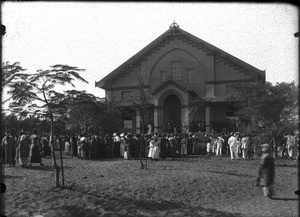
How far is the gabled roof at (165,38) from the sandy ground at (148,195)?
56.7 feet

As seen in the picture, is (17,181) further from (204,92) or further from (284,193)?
(204,92)

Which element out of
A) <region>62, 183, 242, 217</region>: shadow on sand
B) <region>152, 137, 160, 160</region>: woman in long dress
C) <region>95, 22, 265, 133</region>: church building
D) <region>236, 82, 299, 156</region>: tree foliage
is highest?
<region>95, 22, 265, 133</region>: church building

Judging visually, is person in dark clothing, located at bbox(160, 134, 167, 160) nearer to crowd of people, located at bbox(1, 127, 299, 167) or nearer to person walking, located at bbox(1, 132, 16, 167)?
crowd of people, located at bbox(1, 127, 299, 167)

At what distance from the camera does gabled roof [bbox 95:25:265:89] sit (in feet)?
97.1

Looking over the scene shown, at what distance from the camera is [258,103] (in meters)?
14.8

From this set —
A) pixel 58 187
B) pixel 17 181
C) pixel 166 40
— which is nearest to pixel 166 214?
pixel 58 187

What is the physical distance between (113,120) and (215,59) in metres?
11.8

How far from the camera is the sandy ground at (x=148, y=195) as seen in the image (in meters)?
8.90

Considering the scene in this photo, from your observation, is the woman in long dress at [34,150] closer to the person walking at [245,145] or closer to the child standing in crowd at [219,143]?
the person walking at [245,145]

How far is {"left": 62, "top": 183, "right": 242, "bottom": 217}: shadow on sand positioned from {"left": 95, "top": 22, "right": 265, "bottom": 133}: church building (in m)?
17.3

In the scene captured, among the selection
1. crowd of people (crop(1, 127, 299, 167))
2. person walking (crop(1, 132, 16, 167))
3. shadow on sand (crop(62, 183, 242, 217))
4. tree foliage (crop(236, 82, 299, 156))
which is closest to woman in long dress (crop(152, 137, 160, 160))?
crowd of people (crop(1, 127, 299, 167))

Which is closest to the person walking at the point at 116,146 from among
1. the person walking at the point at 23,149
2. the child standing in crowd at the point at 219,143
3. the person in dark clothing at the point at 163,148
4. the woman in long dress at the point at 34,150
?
the person in dark clothing at the point at 163,148

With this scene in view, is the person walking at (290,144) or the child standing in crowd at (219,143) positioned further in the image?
the child standing in crowd at (219,143)

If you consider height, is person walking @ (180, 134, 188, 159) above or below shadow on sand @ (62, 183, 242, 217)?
above
